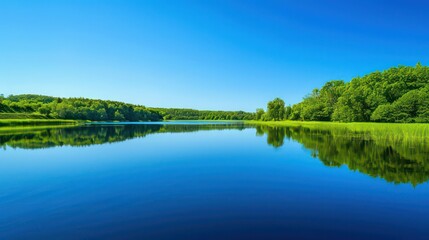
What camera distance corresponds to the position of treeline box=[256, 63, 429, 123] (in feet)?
169

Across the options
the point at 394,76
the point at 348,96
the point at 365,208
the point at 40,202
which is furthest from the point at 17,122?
the point at 394,76

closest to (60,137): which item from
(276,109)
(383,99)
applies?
(383,99)

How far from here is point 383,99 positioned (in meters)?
59.5

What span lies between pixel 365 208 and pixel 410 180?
5216 mm

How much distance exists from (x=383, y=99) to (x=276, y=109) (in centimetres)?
5662

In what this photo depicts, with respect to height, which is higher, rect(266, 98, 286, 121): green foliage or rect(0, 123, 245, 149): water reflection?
rect(266, 98, 286, 121): green foliage

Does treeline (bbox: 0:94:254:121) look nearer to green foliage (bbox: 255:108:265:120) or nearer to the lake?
green foliage (bbox: 255:108:265:120)

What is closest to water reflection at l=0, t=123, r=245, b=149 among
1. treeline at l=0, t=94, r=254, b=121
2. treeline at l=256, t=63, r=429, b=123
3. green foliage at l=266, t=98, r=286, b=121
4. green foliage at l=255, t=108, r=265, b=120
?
treeline at l=256, t=63, r=429, b=123

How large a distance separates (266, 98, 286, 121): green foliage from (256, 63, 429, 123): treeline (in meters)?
24.9

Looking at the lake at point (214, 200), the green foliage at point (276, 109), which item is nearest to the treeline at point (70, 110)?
the green foliage at point (276, 109)

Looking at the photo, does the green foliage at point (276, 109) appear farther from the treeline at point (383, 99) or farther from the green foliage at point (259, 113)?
the treeline at point (383, 99)

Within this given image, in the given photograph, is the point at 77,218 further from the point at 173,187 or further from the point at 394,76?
the point at 394,76

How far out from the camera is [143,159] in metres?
16.7

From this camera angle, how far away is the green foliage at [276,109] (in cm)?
11344
